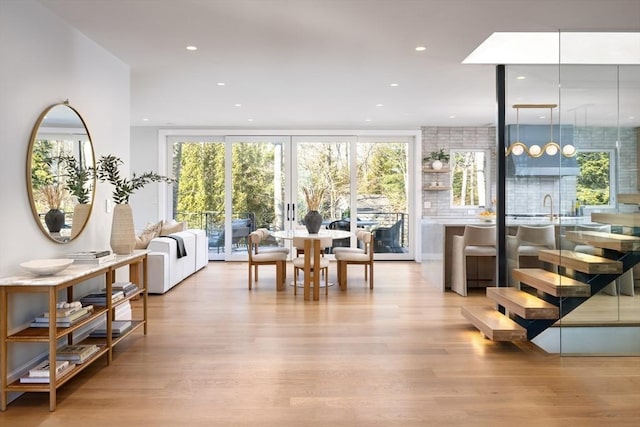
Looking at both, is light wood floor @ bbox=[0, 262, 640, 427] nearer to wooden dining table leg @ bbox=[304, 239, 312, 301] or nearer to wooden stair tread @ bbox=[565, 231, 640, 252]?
wooden dining table leg @ bbox=[304, 239, 312, 301]

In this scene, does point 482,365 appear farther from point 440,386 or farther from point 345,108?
point 345,108

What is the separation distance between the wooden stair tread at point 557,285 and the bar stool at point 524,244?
335 mm

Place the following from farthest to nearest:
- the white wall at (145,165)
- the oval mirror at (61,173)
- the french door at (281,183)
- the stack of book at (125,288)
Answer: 1. the french door at (281,183)
2. the white wall at (145,165)
3. the stack of book at (125,288)
4. the oval mirror at (61,173)

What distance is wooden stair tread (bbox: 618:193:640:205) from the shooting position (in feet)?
11.6

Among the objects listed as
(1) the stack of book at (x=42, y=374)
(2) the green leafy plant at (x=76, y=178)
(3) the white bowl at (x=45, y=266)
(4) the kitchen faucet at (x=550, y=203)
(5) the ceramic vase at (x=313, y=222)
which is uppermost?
(2) the green leafy plant at (x=76, y=178)

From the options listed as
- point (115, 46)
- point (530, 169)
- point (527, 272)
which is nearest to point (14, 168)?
point (115, 46)

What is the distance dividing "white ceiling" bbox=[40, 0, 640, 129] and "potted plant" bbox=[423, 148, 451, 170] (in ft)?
5.34

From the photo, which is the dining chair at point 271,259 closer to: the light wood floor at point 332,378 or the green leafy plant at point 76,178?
the light wood floor at point 332,378

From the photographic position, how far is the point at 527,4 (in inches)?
125

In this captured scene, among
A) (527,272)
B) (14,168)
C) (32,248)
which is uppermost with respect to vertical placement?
(14,168)

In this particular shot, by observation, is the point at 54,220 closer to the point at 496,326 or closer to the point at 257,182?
the point at 496,326

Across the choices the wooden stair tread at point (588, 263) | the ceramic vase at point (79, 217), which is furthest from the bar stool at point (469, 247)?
the ceramic vase at point (79, 217)

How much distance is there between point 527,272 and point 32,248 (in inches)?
157

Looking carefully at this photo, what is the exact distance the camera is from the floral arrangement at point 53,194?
3.21 meters
